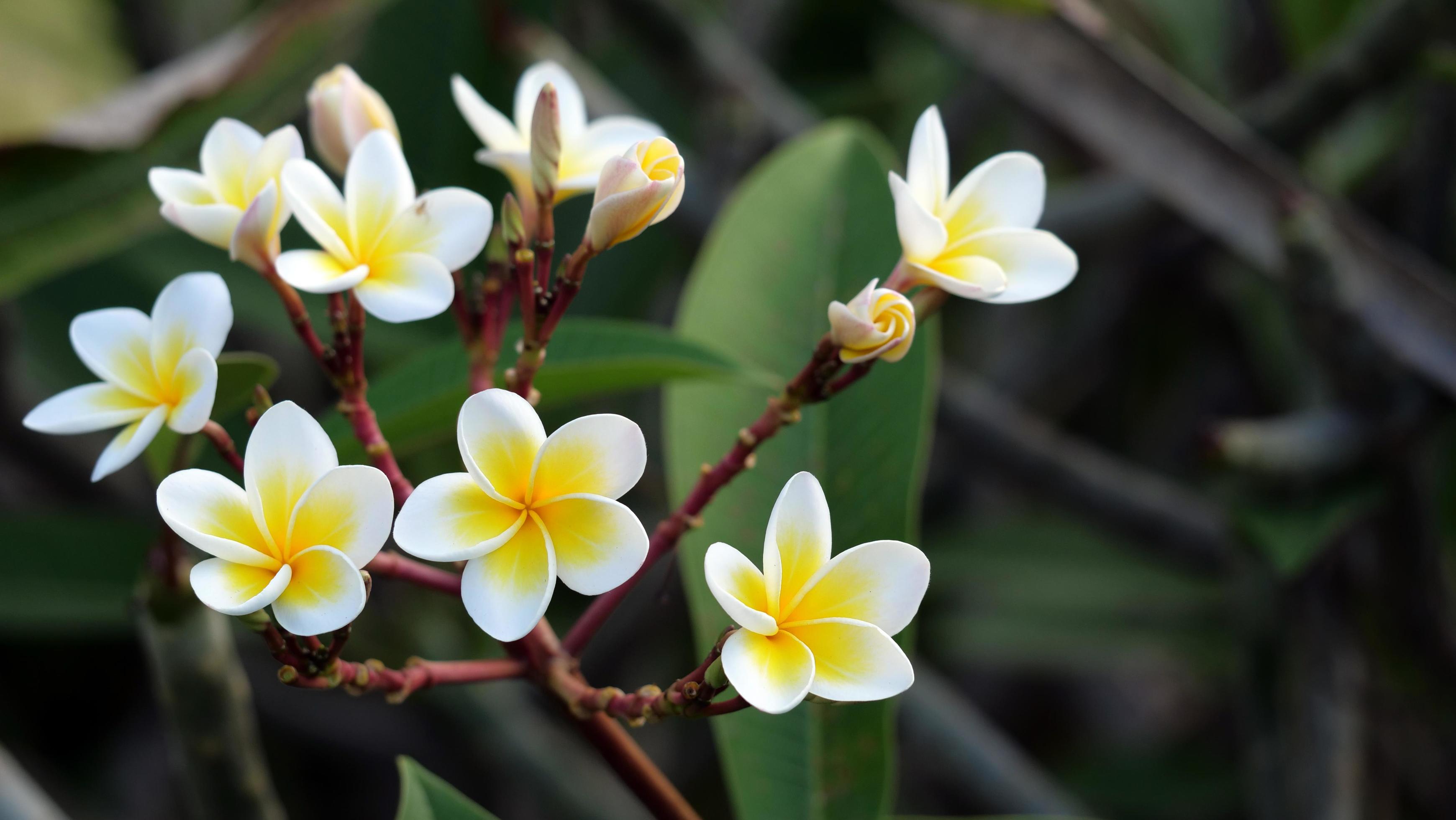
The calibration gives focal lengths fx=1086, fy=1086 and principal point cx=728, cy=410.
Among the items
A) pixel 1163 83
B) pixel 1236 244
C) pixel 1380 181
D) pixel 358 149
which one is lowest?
pixel 358 149

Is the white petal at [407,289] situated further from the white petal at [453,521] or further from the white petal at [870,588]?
the white petal at [870,588]

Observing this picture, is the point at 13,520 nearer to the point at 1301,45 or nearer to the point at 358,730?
the point at 358,730

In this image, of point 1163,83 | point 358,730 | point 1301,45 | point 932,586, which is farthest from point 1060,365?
point 358,730

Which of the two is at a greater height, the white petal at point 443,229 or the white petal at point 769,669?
the white petal at point 443,229

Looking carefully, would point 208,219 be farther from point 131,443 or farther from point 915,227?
point 915,227

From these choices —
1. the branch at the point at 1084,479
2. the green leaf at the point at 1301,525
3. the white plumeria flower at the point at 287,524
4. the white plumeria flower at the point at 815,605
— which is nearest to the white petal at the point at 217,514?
the white plumeria flower at the point at 287,524

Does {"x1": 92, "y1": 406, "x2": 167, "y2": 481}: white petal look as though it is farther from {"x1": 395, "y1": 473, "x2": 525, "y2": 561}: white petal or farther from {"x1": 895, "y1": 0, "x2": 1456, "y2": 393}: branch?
{"x1": 895, "y1": 0, "x2": 1456, "y2": 393}: branch
